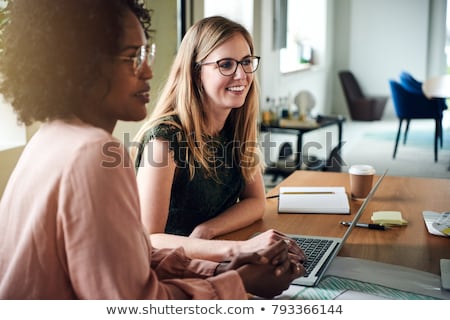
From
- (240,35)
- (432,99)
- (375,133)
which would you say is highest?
(240,35)

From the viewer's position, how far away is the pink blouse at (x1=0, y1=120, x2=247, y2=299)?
0.64 meters

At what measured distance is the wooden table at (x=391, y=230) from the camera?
1.12 m

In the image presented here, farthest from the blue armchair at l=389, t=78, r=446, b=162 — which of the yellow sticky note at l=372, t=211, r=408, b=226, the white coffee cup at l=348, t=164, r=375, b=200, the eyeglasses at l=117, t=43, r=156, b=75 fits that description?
the eyeglasses at l=117, t=43, r=156, b=75

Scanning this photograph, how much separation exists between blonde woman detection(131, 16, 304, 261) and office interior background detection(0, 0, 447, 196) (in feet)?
Answer: 5.76

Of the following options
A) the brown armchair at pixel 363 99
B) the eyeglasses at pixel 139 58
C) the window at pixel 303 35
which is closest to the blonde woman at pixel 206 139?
the eyeglasses at pixel 139 58

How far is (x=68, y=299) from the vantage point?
2.35 ft

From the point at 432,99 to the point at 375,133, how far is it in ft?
2.10

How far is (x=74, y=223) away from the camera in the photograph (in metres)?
0.64

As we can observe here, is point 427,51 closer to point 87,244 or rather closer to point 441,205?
point 441,205

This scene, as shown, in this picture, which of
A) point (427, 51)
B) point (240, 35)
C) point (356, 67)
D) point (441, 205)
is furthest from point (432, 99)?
point (240, 35)

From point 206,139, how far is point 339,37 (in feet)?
12.1

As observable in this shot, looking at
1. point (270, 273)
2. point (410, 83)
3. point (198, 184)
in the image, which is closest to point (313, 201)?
point (198, 184)

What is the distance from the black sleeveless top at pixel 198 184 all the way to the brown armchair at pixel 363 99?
143 inches

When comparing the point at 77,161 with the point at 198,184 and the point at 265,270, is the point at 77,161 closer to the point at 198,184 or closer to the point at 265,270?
the point at 265,270
